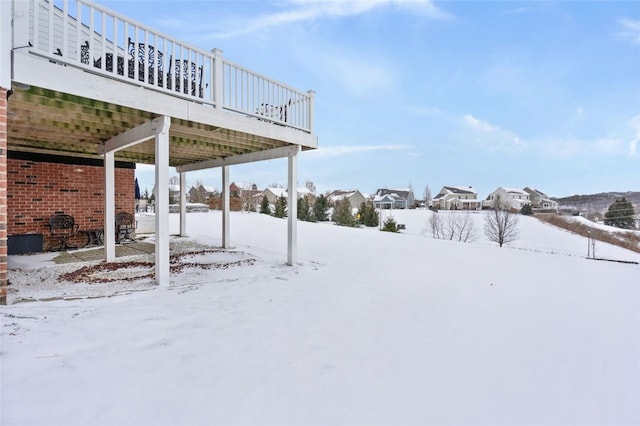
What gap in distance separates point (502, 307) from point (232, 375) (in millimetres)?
3390

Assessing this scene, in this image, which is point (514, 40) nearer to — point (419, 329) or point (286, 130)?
point (286, 130)

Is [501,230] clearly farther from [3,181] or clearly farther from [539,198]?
[539,198]

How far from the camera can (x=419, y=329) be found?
305 cm

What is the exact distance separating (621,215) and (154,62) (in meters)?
46.9

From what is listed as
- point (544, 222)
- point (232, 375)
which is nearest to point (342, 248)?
point (232, 375)

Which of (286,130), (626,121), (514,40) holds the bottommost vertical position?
(286,130)

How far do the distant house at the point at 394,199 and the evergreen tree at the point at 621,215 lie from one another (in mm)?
24934

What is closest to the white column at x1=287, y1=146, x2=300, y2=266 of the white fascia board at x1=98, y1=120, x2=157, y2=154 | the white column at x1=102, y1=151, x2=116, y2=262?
the white fascia board at x1=98, y1=120, x2=157, y2=154

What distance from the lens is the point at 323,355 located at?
2.43m

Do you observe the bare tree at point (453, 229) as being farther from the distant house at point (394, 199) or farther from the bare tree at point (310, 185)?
the bare tree at point (310, 185)

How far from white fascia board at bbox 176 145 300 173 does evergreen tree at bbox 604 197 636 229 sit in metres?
43.1

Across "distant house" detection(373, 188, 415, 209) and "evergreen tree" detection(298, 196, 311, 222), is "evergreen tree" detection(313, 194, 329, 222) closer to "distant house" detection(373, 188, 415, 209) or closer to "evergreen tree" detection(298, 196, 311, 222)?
"evergreen tree" detection(298, 196, 311, 222)

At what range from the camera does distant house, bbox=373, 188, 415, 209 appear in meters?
51.2

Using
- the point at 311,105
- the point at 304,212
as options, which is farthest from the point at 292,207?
the point at 304,212
